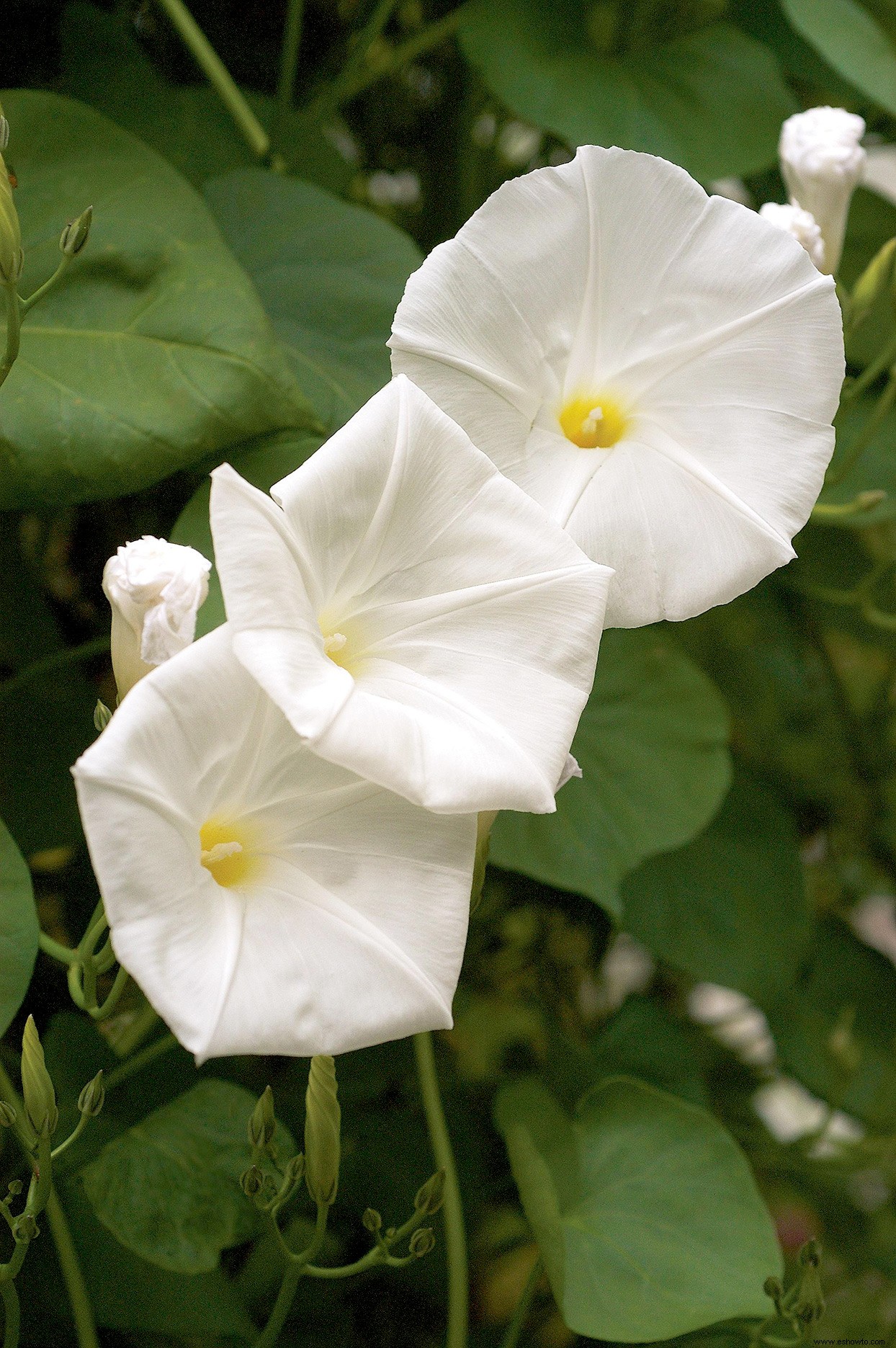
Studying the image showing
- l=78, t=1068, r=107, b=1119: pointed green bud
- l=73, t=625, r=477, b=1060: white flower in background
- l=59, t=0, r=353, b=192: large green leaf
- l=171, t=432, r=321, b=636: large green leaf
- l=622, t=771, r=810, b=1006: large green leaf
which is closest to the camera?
l=73, t=625, r=477, b=1060: white flower in background

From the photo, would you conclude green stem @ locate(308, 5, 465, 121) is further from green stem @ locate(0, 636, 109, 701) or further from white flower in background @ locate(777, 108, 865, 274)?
green stem @ locate(0, 636, 109, 701)

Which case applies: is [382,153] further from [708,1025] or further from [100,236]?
[708,1025]

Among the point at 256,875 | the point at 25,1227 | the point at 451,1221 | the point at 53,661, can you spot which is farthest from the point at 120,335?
the point at 451,1221

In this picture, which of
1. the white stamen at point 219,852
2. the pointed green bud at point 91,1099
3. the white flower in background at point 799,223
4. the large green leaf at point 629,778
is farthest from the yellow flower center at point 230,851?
the white flower in background at point 799,223

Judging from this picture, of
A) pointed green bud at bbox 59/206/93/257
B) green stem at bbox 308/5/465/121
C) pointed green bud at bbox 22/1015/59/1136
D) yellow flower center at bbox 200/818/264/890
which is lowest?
pointed green bud at bbox 22/1015/59/1136

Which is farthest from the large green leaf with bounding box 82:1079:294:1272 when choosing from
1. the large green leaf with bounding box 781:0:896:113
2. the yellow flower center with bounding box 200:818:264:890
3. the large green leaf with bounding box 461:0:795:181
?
the large green leaf with bounding box 781:0:896:113

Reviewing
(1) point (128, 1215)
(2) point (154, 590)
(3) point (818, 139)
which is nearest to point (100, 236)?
(2) point (154, 590)

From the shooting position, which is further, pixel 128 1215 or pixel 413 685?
pixel 128 1215
